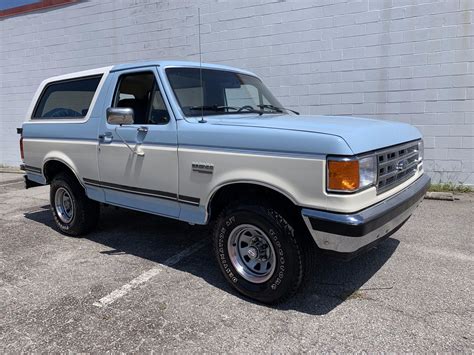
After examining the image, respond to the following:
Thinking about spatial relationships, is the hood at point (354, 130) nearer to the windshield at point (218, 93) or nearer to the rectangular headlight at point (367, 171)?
the rectangular headlight at point (367, 171)

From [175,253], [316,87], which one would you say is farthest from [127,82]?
[316,87]

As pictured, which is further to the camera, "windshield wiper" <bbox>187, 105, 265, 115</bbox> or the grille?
"windshield wiper" <bbox>187, 105, 265, 115</bbox>

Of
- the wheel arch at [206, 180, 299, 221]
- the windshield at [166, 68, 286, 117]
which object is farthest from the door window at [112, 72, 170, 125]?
the wheel arch at [206, 180, 299, 221]

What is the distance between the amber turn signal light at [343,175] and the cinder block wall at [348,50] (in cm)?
508

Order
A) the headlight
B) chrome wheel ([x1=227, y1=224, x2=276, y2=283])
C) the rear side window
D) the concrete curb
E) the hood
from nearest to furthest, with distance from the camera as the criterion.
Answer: the headlight < the hood < chrome wheel ([x1=227, y1=224, x2=276, y2=283]) < the rear side window < the concrete curb

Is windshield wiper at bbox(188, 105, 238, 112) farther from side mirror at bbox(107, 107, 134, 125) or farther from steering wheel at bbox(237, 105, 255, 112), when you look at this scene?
side mirror at bbox(107, 107, 134, 125)

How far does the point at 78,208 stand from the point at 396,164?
3.69 meters

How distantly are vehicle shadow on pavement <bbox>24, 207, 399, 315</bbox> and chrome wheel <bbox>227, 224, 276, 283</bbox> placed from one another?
9.3 inches

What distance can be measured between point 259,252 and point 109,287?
56.4 inches

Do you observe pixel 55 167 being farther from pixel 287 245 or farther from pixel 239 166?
pixel 287 245

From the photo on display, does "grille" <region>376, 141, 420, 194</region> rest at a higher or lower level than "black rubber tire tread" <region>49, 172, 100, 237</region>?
higher

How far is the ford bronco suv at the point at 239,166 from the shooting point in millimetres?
2816

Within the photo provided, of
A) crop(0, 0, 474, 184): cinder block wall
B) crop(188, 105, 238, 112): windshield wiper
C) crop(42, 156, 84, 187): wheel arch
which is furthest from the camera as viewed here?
crop(0, 0, 474, 184): cinder block wall

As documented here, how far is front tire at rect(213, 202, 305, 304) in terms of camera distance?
304 centimetres
